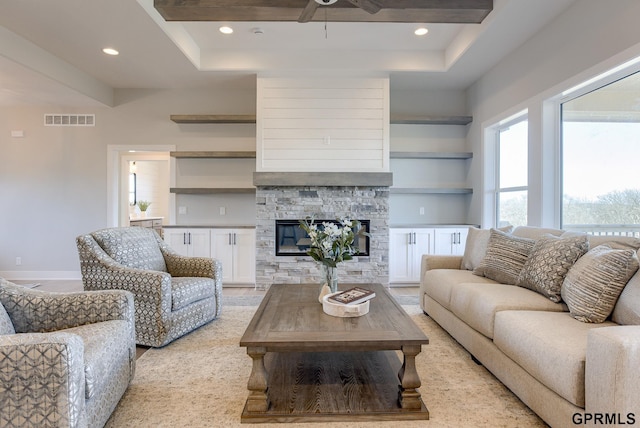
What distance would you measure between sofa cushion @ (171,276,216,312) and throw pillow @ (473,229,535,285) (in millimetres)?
2446

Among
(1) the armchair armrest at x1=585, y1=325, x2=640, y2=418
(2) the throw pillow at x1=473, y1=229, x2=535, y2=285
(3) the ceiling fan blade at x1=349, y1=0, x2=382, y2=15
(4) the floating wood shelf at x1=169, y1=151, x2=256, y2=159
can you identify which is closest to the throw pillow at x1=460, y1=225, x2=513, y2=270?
(2) the throw pillow at x1=473, y1=229, x2=535, y2=285

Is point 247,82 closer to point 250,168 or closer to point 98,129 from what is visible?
point 250,168

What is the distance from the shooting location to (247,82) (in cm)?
506

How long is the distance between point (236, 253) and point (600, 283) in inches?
159

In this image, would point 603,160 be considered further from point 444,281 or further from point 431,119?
point 431,119

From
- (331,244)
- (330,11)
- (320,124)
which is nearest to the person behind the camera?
(331,244)

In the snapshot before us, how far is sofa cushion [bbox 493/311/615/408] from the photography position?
157 centimetres

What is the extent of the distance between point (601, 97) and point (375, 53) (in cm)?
257

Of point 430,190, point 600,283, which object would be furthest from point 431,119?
point 600,283

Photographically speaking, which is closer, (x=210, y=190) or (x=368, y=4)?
(x=368, y=4)

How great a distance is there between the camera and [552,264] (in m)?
2.39

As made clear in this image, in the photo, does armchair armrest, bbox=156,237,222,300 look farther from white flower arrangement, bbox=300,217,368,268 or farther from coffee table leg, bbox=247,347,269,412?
coffee table leg, bbox=247,347,269,412

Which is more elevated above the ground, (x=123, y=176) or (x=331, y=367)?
(x=123, y=176)

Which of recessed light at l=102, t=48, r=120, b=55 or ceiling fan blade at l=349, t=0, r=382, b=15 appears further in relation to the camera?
recessed light at l=102, t=48, r=120, b=55
